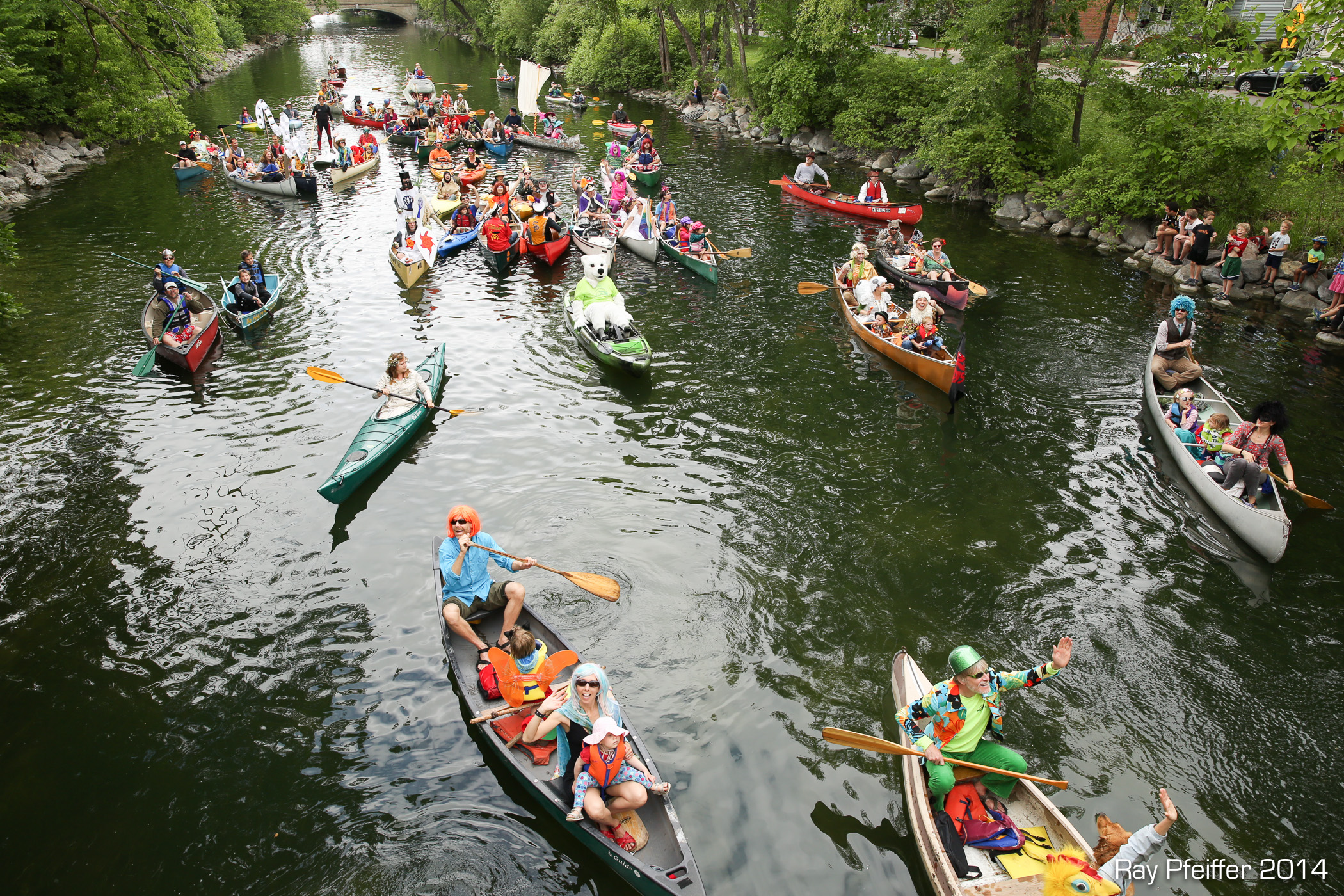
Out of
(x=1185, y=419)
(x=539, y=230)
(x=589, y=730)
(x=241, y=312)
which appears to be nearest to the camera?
(x=589, y=730)

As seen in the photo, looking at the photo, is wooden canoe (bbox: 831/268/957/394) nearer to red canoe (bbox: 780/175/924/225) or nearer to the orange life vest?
red canoe (bbox: 780/175/924/225)

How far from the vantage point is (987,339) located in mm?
18000

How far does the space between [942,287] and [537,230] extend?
38.3 ft

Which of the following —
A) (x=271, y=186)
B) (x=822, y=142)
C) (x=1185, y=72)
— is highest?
(x=1185, y=72)

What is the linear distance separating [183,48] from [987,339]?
56.9 ft

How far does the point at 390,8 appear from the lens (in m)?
96.6

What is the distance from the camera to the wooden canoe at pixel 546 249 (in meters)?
22.3

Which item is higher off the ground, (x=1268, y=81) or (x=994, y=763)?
(x=1268, y=81)

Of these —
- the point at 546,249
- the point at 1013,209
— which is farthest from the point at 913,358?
the point at 1013,209

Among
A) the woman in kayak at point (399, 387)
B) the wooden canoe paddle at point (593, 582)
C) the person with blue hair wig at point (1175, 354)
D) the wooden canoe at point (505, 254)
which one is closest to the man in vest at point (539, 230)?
the wooden canoe at point (505, 254)

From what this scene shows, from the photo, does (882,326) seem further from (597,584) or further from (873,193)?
(873,193)

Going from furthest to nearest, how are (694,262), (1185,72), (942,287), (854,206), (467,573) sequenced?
(854,206) < (1185,72) < (694,262) < (942,287) < (467,573)

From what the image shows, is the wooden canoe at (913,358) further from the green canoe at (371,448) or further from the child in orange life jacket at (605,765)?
the child in orange life jacket at (605,765)

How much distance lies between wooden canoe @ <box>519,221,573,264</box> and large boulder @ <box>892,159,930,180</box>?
17418mm
